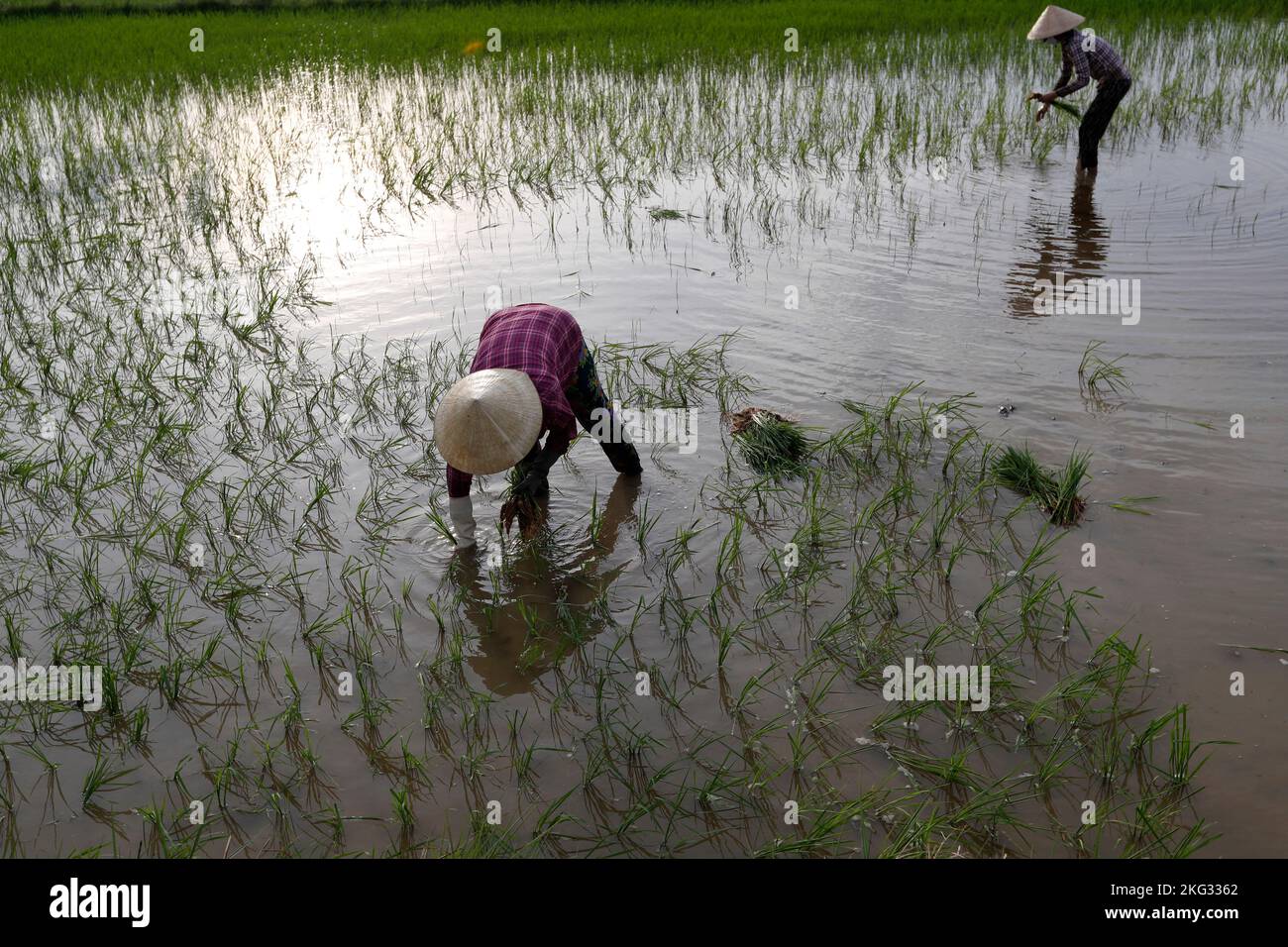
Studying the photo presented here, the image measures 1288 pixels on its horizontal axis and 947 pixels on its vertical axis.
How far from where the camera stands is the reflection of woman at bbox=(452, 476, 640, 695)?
8.82ft

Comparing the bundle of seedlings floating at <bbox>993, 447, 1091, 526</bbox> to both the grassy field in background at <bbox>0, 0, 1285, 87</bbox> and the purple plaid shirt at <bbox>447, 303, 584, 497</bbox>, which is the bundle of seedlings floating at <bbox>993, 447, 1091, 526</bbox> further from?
the grassy field in background at <bbox>0, 0, 1285, 87</bbox>

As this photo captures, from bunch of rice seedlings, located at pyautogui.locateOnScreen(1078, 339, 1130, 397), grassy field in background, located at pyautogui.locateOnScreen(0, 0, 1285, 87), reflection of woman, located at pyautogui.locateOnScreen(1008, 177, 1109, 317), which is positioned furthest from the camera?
grassy field in background, located at pyautogui.locateOnScreen(0, 0, 1285, 87)

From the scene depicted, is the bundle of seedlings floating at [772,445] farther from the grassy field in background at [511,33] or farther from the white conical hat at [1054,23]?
the grassy field in background at [511,33]

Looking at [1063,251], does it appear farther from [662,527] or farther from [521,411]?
[521,411]

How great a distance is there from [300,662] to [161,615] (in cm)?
50

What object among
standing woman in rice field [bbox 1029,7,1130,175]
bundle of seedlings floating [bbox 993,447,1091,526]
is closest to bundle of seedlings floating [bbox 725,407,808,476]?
bundle of seedlings floating [bbox 993,447,1091,526]

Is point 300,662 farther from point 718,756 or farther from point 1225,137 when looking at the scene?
point 1225,137

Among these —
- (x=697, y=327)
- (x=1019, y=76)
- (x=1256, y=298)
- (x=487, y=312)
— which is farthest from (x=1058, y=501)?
(x=1019, y=76)

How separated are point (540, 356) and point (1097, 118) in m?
5.45

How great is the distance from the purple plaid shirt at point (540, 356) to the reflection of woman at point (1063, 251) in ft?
8.63

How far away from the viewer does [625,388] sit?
13.8 ft

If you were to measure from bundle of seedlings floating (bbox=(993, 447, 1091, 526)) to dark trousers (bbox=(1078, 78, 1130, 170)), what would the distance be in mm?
4186

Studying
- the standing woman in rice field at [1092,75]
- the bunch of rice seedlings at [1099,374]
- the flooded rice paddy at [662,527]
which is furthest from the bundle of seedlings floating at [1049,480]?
the standing woman in rice field at [1092,75]

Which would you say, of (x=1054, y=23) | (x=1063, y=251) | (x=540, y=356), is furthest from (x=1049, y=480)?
(x=1054, y=23)
